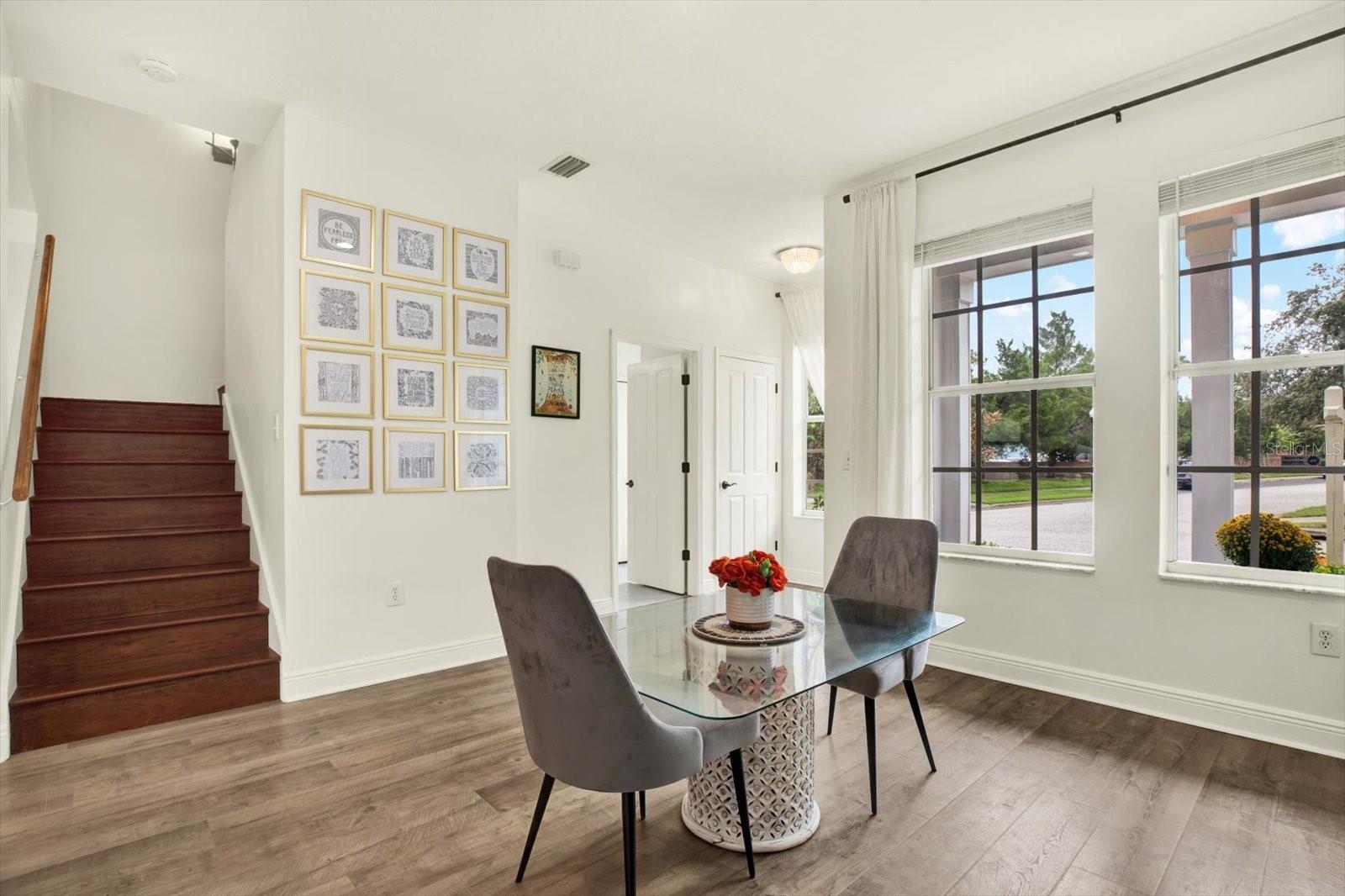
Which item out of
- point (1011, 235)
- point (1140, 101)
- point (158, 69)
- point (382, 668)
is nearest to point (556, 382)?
point (382, 668)

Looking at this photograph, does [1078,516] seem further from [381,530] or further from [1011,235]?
[381,530]

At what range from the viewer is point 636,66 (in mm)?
2879

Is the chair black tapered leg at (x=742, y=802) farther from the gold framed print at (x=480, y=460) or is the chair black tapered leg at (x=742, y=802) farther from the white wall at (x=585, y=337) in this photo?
the white wall at (x=585, y=337)

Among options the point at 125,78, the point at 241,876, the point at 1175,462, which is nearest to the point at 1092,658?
the point at 1175,462

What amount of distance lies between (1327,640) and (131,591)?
5.06 metres

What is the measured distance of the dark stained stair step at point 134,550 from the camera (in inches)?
127

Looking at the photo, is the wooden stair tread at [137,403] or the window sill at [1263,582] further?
the wooden stair tread at [137,403]

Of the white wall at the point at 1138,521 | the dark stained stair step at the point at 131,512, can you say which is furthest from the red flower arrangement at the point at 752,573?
the dark stained stair step at the point at 131,512

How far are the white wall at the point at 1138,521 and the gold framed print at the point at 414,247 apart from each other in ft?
8.98

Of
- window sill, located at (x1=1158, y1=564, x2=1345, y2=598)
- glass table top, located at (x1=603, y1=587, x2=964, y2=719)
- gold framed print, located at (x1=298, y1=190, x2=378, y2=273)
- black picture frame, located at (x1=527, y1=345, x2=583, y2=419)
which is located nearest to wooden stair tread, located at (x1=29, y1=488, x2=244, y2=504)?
gold framed print, located at (x1=298, y1=190, x2=378, y2=273)

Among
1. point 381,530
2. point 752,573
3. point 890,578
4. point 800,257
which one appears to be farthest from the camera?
point 800,257

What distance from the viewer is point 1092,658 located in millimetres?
3139

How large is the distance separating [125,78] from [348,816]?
3210mm

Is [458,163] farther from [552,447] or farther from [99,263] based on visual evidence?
[99,263]
